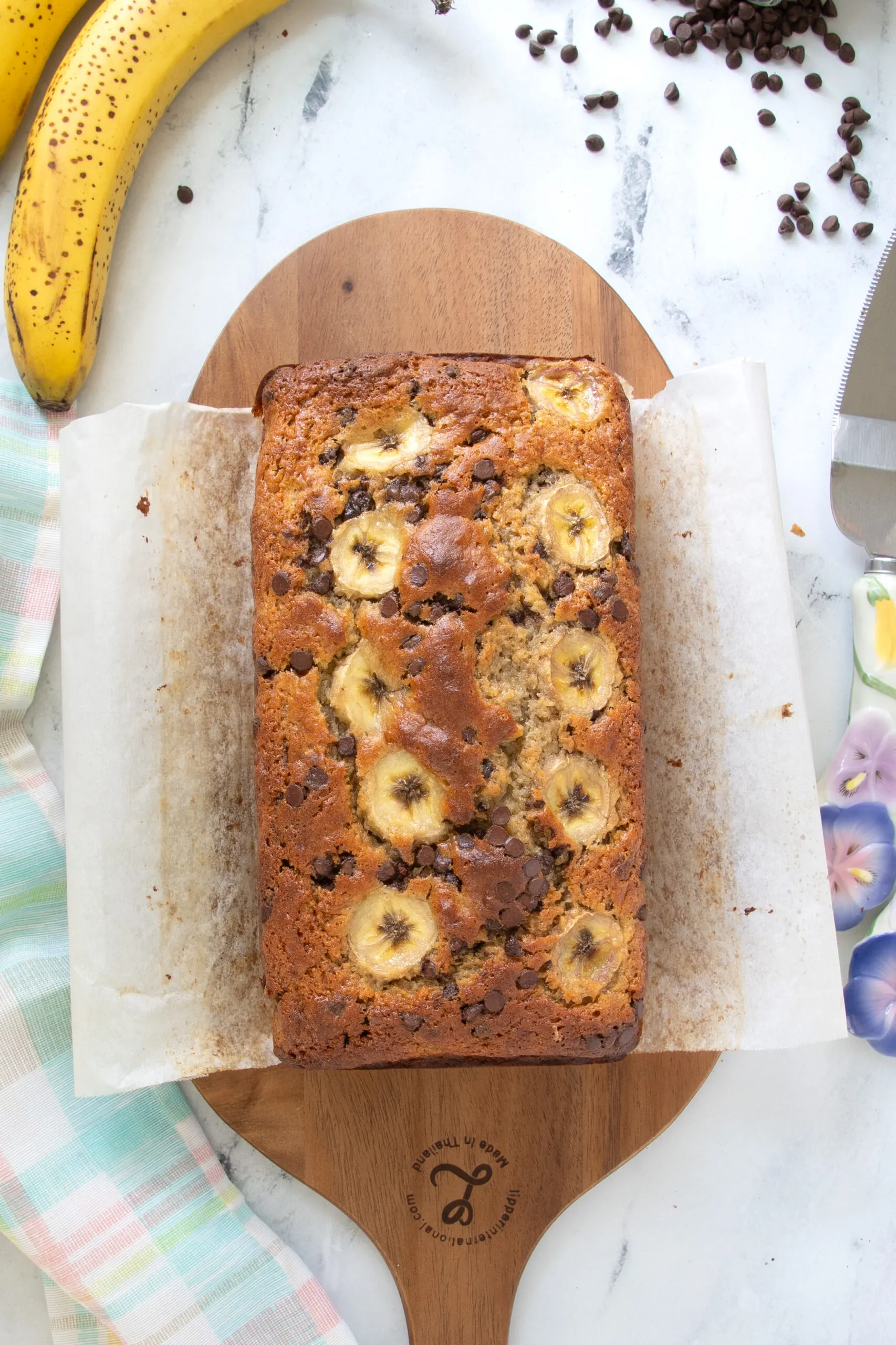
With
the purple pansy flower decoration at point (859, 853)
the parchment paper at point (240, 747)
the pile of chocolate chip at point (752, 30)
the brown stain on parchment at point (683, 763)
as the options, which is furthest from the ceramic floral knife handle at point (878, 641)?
the pile of chocolate chip at point (752, 30)

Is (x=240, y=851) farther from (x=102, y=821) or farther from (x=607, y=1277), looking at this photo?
(x=607, y=1277)

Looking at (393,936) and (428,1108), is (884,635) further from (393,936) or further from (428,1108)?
(428,1108)

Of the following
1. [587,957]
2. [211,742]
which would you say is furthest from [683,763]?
[211,742]

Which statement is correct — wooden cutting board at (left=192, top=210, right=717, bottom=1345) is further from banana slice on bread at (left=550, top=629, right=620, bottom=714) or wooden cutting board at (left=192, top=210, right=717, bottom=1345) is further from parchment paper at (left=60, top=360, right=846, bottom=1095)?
banana slice on bread at (left=550, top=629, right=620, bottom=714)

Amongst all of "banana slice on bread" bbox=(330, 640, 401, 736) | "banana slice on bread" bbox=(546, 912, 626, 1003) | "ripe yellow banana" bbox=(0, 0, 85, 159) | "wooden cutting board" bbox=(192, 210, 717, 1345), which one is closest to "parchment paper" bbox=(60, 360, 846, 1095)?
"wooden cutting board" bbox=(192, 210, 717, 1345)

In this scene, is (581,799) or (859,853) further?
(859,853)

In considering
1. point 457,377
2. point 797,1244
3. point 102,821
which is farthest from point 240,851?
point 797,1244

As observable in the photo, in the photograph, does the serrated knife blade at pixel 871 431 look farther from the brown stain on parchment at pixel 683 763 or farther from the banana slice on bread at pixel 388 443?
the banana slice on bread at pixel 388 443
